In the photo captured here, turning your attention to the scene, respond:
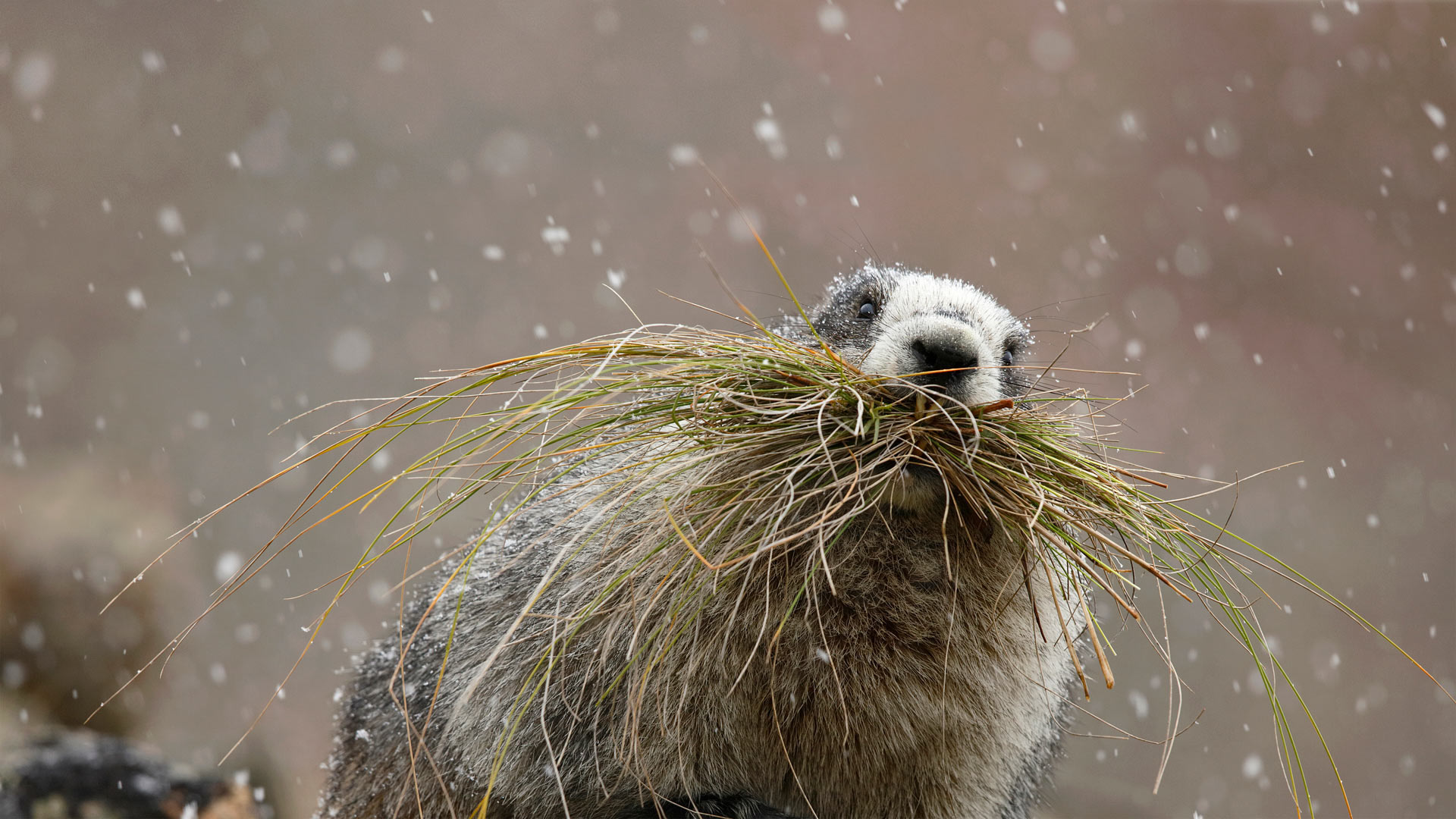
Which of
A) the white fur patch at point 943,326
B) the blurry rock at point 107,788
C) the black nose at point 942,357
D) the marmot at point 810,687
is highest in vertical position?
the white fur patch at point 943,326

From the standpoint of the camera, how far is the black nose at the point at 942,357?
1.82 m

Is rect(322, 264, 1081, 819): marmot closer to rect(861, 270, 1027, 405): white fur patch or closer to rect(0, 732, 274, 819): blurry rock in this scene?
rect(861, 270, 1027, 405): white fur patch

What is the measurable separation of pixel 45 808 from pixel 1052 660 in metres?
4.39

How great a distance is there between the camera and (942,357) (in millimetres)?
1826

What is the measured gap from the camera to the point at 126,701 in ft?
20.4

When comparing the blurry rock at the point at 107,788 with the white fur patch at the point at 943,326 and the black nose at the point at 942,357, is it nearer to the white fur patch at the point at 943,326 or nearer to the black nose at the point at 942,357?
the white fur patch at the point at 943,326

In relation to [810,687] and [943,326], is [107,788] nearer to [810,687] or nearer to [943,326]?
[810,687]

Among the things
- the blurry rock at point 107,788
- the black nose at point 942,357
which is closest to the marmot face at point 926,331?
the black nose at point 942,357

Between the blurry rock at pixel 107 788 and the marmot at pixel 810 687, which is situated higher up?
the blurry rock at pixel 107 788

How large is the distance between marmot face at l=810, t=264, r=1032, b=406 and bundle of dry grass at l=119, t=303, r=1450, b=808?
0.24ft

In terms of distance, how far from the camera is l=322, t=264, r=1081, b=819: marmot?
183 centimetres

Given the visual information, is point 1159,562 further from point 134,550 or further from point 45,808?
point 134,550

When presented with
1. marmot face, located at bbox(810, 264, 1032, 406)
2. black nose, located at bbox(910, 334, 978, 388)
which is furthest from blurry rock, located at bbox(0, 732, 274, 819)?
black nose, located at bbox(910, 334, 978, 388)

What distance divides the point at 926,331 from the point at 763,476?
0.45m
